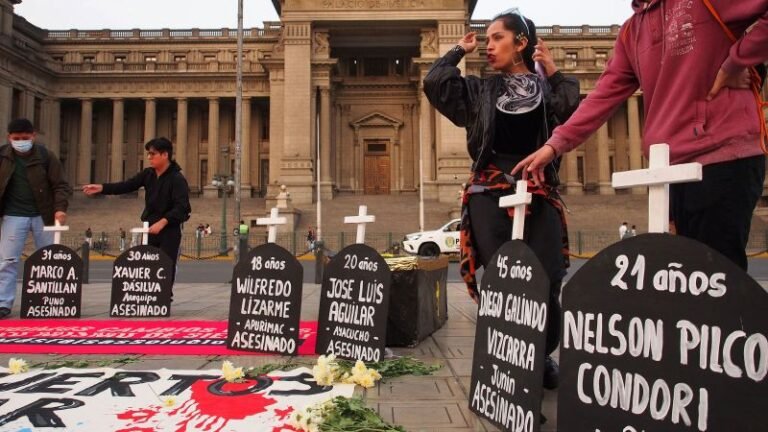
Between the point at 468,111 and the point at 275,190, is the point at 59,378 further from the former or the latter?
the point at 275,190

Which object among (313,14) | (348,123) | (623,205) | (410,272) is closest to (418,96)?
(348,123)

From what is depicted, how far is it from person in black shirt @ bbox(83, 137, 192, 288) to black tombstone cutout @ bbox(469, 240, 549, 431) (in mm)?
5249

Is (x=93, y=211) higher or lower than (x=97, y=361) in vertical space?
higher

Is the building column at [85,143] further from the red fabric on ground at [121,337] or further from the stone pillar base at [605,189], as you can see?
the red fabric on ground at [121,337]

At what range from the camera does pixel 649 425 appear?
5.66ft

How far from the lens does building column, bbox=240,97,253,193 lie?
41.8 metres

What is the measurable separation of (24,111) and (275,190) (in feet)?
66.3

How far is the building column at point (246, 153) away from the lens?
137 ft

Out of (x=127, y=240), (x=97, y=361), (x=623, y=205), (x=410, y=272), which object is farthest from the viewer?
(x=623, y=205)

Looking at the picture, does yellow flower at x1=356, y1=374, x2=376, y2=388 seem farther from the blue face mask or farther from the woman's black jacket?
the blue face mask

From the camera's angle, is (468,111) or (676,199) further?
→ (468,111)

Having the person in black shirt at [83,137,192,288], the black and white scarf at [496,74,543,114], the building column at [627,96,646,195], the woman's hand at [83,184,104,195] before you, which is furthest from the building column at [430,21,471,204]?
the black and white scarf at [496,74,543,114]

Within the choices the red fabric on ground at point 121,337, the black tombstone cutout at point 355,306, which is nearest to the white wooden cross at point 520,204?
the black tombstone cutout at point 355,306

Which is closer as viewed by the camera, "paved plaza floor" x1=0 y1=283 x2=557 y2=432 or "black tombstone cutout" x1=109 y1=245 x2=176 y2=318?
"paved plaza floor" x1=0 y1=283 x2=557 y2=432
